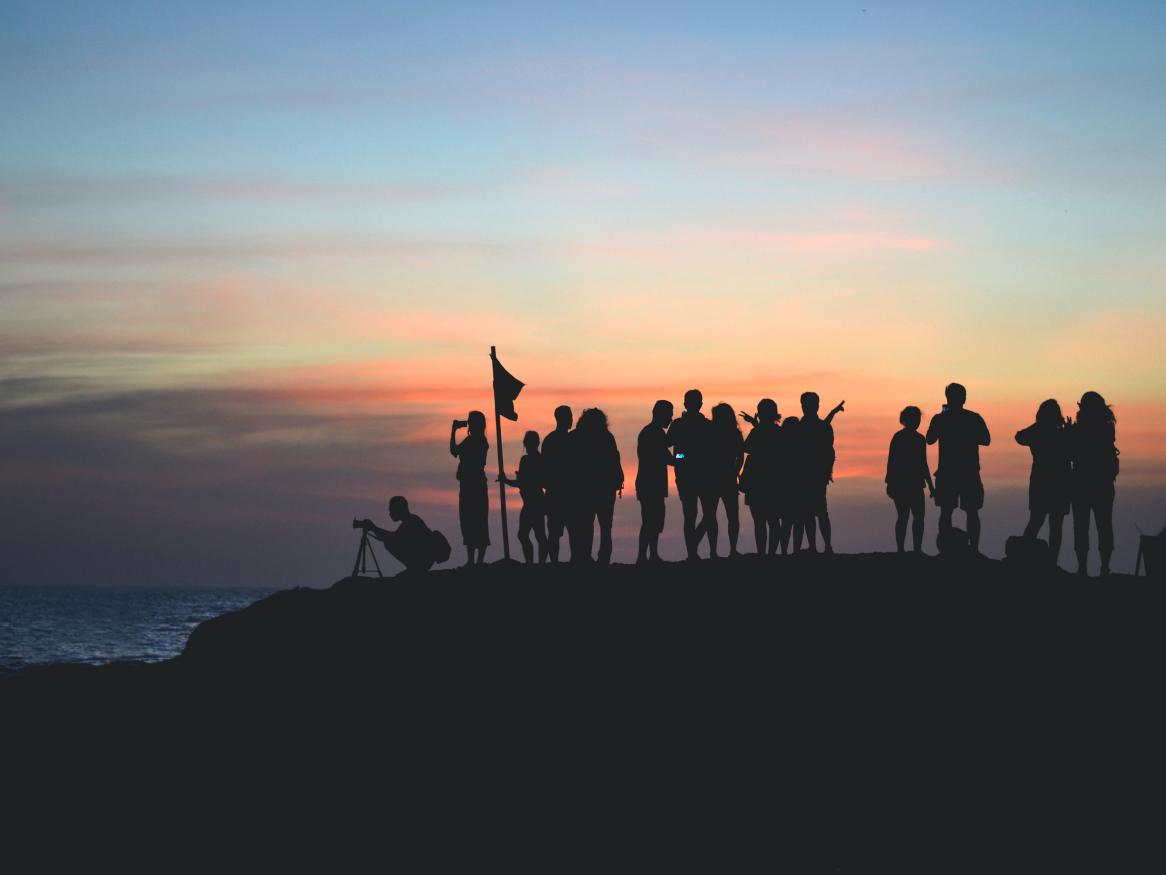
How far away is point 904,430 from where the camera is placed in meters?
21.1

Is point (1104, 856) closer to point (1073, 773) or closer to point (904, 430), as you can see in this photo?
point (1073, 773)

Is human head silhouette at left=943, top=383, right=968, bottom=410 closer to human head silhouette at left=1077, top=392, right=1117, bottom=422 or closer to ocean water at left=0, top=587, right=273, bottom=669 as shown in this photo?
human head silhouette at left=1077, top=392, right=1117, bottom=422

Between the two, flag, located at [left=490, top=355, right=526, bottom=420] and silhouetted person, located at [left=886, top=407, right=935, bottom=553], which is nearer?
silhouetted person, located at [left=886, top=407, right=935, bottom=553]

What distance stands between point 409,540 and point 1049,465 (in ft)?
33.7

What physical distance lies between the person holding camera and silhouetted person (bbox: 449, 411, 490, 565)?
0.63 meters

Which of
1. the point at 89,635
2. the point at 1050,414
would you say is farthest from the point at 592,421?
the point at 89,635

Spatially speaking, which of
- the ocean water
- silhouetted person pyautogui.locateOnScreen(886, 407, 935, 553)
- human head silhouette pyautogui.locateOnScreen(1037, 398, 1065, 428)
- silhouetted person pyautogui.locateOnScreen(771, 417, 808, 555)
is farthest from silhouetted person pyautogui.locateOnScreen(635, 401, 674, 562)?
the ocean water

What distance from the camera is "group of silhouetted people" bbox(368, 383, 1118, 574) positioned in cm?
1991

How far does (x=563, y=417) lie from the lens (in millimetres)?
20219

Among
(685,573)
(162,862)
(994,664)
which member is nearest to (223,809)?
(162,862)

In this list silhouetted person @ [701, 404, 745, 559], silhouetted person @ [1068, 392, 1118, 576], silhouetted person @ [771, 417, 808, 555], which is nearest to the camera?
silhouetted person @ [1068, 392, 1118, 576]

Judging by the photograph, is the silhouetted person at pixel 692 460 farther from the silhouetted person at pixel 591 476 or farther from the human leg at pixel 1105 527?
the human leg at pixel 1105 527

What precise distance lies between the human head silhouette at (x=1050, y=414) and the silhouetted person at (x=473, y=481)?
858cm

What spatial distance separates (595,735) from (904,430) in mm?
7209
